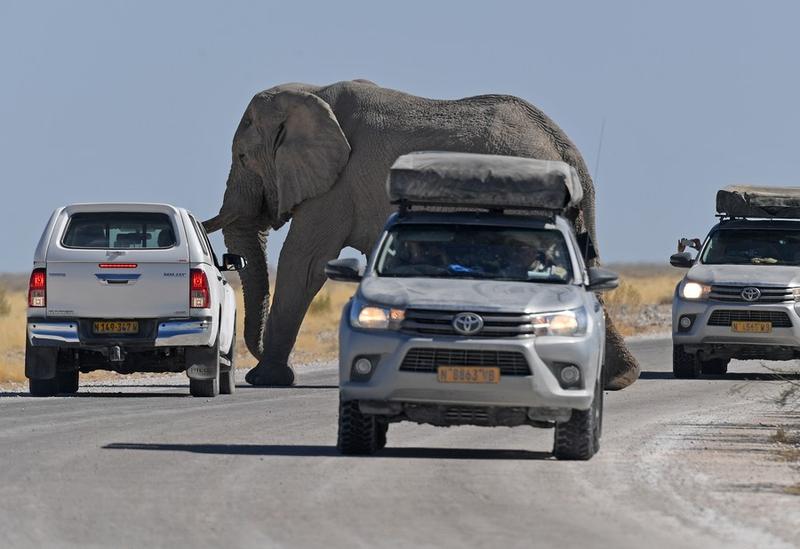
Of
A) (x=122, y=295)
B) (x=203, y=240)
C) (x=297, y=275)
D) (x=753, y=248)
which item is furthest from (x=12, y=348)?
(x=122, y=295)

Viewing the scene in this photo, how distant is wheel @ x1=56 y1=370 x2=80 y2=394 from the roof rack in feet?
24.0

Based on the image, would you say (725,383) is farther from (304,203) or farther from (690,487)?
(690,487)

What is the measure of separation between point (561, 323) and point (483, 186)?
6.44ft

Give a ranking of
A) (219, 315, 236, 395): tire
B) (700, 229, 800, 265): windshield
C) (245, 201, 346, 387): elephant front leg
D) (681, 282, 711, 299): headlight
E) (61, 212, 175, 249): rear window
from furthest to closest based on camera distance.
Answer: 1. (700, 229, 800, 265): windshield
2. (245, 201, 346, 387): elephant front leg
3. (681, 282, 711, 299): headlight
4. (219, 315, 236, 395): tire
5. (61, 212, 175, 249): rear window

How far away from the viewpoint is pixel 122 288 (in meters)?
20.8

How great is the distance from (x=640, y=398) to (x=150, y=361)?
540cm

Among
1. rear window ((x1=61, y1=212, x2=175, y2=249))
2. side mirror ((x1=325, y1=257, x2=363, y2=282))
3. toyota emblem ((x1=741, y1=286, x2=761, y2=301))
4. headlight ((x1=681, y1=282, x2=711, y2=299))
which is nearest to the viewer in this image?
side mirror ((x1=325, y1=257, x2=363, y2=282))

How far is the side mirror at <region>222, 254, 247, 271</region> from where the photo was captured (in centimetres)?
2256

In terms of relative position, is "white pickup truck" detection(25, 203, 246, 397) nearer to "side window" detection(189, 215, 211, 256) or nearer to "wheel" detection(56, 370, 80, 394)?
"side window" detection(189, 215, 211, 256)

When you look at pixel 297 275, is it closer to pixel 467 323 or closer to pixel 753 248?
pixel 753 248

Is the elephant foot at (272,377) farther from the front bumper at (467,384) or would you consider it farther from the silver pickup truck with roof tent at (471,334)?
the front bumper at (467,384)

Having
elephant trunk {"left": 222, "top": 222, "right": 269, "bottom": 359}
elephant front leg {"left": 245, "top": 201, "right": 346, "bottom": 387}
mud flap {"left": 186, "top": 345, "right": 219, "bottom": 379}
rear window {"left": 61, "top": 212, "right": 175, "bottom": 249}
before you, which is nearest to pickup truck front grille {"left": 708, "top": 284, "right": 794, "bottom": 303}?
elephant front leg {"left": 245, "top": 201, "right": 346, "bottom": 387}

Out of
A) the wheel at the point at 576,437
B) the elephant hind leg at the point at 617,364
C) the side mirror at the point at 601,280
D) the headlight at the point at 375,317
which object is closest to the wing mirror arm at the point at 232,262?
the elephant hind leg at the point at 617,364

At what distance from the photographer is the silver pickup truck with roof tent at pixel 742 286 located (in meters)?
25.6
